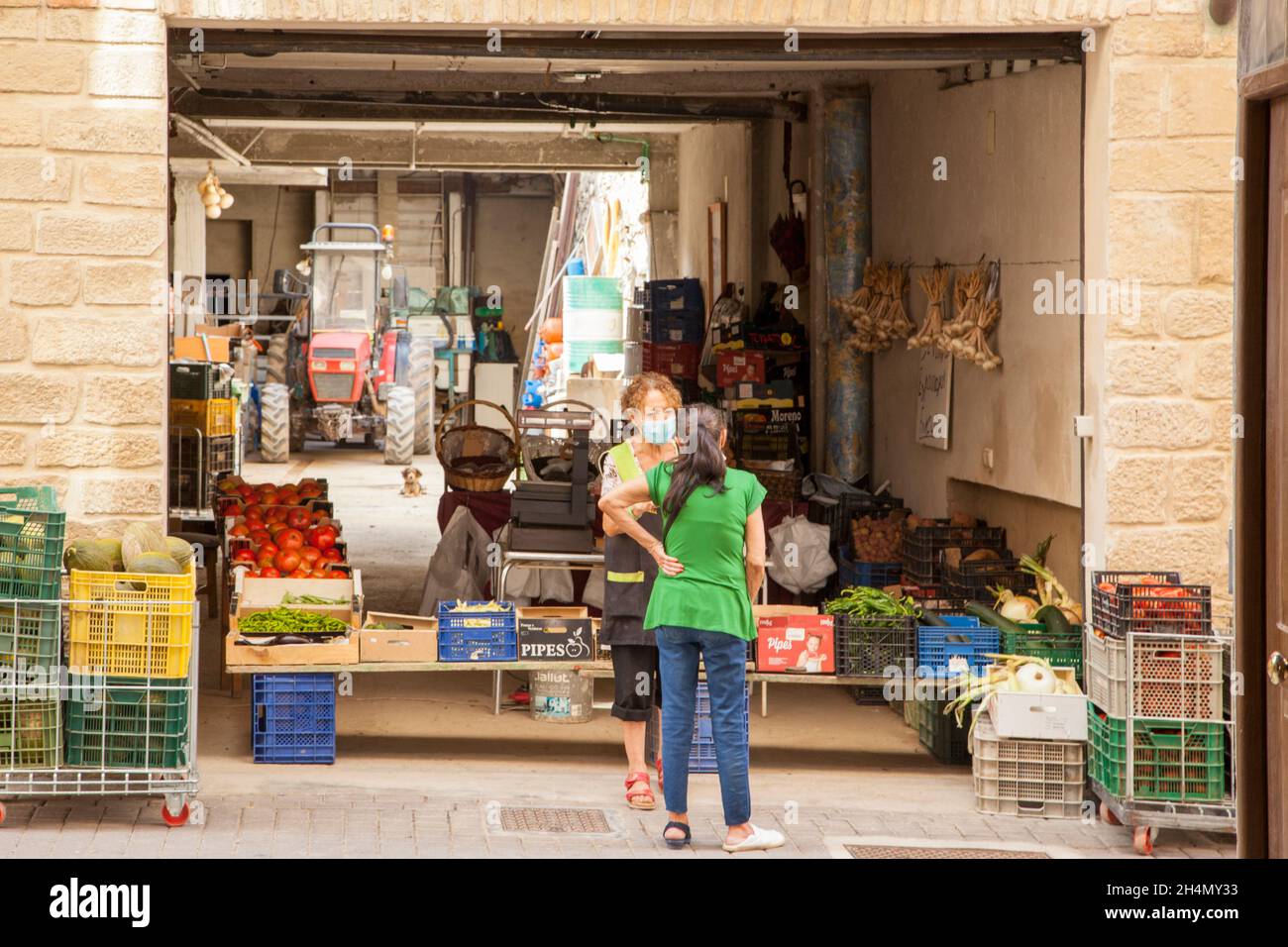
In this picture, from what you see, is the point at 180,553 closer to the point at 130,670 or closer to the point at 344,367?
the point at 130,670

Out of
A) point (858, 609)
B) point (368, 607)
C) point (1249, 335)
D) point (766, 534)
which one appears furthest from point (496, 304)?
point (1249, 335)

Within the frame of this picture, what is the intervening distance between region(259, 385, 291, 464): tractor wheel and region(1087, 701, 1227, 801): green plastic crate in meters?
20.4

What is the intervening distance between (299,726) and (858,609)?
276 cm

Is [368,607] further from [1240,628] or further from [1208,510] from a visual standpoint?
Result: [1240,628]

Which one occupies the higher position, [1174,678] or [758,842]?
[1174,678]

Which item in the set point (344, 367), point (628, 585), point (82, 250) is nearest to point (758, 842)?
point (628, 585)

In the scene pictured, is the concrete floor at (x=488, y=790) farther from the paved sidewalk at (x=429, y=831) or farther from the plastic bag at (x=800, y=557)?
the plastic bag at (x=800, y=557)

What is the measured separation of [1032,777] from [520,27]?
3912 millimetres

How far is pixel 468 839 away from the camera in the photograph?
6594 millimetres

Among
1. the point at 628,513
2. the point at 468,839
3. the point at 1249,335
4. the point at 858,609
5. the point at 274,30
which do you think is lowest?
the point at 468,839

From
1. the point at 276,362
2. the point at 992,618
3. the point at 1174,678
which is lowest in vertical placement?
the point at 1174,678

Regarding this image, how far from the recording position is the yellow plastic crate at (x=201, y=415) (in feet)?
40.7

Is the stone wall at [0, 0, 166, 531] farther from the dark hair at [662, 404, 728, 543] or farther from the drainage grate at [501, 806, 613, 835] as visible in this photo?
the dark hair at [662, 404, 728, 543]

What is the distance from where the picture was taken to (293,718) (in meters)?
7.93
